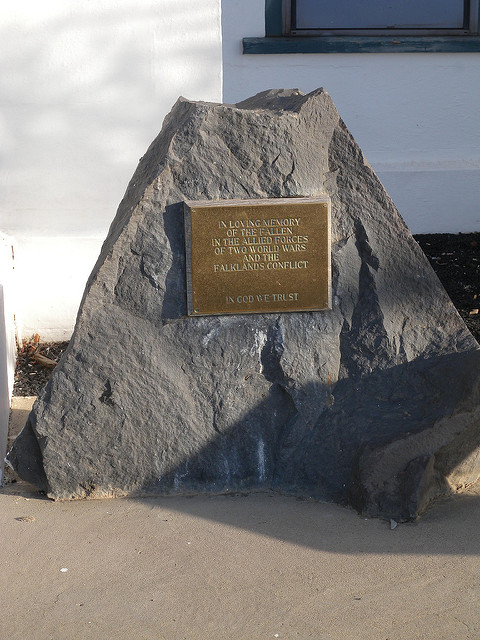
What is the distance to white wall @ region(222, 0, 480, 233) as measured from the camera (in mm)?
6043

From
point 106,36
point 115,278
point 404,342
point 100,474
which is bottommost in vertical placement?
point 100,474

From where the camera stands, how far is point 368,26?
245 inches

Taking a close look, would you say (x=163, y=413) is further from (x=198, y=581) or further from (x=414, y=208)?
(x=414, y=208)

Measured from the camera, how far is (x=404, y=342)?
3195mm

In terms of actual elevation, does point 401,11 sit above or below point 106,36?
above

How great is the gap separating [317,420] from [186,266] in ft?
2.72

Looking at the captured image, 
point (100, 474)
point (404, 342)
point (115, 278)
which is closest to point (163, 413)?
point (100, 474)

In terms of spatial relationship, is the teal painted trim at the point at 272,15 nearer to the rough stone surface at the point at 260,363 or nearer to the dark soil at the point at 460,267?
the dark soil at the point at 460,267

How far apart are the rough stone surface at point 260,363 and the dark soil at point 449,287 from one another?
164 centimetres

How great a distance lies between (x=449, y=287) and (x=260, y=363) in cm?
247

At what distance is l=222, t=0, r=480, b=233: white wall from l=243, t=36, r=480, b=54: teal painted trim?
0.21 ft

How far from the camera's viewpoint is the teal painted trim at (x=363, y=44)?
584cm

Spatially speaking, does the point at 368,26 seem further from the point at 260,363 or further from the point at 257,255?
the point at 260,363

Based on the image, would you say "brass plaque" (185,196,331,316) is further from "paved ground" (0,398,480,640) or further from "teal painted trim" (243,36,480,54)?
"teal painted trim" (243,36,480,54)
